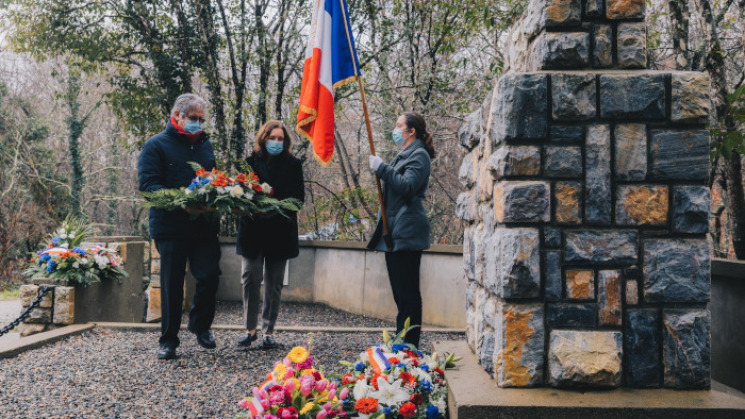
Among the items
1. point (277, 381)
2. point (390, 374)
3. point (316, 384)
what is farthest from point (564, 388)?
point (277, 381)

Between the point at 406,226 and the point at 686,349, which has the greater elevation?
the point at 406,226

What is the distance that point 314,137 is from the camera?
444 cm

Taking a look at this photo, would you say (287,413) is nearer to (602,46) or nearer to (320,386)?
(320,386)

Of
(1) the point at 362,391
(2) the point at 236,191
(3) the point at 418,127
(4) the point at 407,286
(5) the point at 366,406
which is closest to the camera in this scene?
(5) the point at 366,406

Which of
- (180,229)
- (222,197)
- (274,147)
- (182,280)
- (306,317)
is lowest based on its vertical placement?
(306,317)

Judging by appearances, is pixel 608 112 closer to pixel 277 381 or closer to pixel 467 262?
pixel 467 262

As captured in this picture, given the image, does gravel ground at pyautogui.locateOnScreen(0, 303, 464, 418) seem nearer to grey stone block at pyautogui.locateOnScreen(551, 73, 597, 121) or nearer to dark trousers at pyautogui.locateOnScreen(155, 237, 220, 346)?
dark trousers at pyautogui.locateOnScreen(155, 237, 220, 346)

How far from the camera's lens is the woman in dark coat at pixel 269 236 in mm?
4816

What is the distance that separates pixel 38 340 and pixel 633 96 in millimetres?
4967

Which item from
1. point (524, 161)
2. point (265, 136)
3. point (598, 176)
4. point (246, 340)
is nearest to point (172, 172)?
point (265, 136)

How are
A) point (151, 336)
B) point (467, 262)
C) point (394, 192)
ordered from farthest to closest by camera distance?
point (151, 336)
point (394, 192)
point (467, 262)

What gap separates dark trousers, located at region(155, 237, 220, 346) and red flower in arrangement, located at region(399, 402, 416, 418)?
7.99 ft

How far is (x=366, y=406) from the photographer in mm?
2584

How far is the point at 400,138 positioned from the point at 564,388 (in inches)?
91.0
